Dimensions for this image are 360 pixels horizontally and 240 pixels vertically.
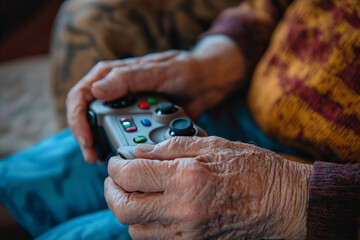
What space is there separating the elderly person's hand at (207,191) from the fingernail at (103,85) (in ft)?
0.52

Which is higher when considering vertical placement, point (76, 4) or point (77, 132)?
point (76, 4)

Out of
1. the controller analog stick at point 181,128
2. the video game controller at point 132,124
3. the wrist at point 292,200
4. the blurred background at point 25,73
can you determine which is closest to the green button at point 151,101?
the video game controller at point 132,124

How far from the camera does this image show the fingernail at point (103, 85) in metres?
0.49

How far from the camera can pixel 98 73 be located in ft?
1.79

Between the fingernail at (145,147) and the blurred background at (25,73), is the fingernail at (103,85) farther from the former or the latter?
the blurred background at (25,73)

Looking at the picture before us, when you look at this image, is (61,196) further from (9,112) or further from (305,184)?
(9,112)

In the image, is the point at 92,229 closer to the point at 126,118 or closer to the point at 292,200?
the point at 126,118

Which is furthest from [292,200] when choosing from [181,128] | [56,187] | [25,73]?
[25,73]

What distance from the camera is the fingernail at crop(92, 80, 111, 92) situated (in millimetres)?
493

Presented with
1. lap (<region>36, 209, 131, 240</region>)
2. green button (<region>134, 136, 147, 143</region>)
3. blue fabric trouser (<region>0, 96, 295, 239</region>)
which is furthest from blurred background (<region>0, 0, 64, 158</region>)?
green button (<region>134, 136, 147, 143</region>)

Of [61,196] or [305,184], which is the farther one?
[61,196]

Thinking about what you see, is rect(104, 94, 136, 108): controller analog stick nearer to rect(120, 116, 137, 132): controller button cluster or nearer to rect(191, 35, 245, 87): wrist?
rect(120, 116, 137, 132): controller button cluster

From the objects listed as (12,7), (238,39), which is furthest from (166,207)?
(12,7)

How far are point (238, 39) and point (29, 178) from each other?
47 cm
